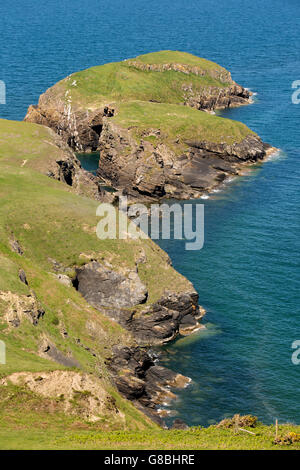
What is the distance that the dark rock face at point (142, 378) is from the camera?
84562mm

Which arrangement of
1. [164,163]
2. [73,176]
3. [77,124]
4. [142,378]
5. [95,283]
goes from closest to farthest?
1. [142,378]
2. [95,283]
3. [73,176]
4. [164,163]
5. [77,124]

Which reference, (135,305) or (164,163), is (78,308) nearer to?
(135,305)

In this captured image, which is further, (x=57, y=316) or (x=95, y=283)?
(x=95, y=283)

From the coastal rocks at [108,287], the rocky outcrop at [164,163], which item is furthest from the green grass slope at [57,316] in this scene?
the rocky outcrop at [164,163]

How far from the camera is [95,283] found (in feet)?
334

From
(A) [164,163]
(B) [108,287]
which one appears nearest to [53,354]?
(B) [108,287]

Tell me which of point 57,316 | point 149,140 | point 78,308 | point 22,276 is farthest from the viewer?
point 149,140

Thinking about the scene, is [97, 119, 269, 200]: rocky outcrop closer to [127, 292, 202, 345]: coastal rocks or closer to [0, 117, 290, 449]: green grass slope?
[0, 117, 290, 449]: green grass slope

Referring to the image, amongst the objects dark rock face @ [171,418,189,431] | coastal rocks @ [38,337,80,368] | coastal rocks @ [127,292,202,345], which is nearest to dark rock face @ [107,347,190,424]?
dark rock face @ [171,418,189,431]

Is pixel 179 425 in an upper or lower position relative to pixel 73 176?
lower

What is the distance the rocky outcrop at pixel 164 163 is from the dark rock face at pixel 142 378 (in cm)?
6346

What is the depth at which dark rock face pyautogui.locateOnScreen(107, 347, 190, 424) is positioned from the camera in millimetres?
84562

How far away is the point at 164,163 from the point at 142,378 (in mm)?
77821
